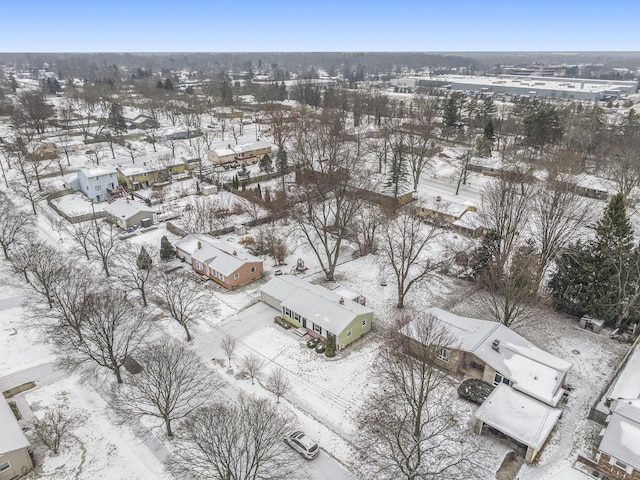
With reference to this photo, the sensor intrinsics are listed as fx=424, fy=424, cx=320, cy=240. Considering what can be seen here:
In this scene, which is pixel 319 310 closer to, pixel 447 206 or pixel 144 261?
pixel 144 261

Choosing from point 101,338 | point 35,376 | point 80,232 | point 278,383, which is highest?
point 80,232

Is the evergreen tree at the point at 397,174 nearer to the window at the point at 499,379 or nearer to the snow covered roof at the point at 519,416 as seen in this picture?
the window at the point at 499,379

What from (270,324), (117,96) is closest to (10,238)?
(270,324)

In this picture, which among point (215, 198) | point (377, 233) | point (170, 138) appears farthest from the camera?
point (170, 138)

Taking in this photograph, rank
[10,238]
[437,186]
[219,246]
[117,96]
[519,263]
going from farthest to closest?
[117,96] → [437,186] → [10,238] → [219,246] → [519,263]

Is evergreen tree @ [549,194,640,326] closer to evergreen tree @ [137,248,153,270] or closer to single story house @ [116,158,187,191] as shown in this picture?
evergreen tree @ [137,248,153,270]

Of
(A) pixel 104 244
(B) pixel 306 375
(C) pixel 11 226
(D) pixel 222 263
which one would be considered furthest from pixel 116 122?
(B) pixel 306 375

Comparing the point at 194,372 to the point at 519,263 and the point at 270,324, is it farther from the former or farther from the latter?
the point at 519,263
